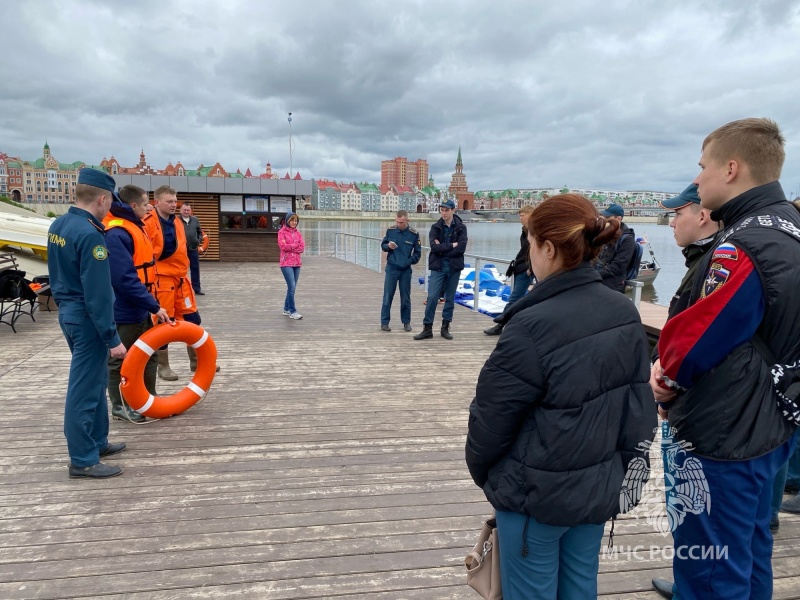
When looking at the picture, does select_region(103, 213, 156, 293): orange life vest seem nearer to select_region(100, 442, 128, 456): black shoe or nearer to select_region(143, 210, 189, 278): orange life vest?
select_region(143, 210, 189, 278): orange life vest

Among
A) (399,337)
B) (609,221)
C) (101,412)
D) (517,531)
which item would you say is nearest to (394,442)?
(101,412)

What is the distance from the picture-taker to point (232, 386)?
4.75m

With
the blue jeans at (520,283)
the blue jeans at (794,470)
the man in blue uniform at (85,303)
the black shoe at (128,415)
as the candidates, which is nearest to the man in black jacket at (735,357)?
the blue jeans at (794,470)

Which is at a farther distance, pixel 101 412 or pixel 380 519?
pixel 101 412

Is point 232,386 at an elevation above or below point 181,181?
Result: below

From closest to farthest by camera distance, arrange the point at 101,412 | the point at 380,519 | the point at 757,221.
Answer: the point at 757,221 → the point at 380,519 → the point at 101,412

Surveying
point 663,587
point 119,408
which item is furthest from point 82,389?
point 663,587

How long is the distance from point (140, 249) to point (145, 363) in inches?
33.0

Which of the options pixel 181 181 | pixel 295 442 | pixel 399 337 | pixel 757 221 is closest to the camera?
pixel 757 221

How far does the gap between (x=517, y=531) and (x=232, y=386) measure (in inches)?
148

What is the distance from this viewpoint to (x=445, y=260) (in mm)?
6797

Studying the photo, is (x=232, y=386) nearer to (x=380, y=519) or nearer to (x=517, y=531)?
(x=380, y=519)

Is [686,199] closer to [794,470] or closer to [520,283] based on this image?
[794,470]

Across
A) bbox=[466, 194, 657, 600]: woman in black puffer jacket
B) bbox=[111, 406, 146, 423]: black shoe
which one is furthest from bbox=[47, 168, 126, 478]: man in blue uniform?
bbox=[466, 194, 657, 600]: woman in black puffer jacket
